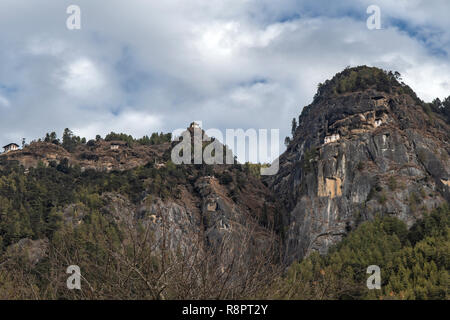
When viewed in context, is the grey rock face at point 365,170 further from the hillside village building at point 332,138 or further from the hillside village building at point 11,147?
the hillside village building at point 11,147

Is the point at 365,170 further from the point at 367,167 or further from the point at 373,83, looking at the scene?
the point at 373,83

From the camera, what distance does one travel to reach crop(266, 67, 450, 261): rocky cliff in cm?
9181

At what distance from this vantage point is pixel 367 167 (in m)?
98.6

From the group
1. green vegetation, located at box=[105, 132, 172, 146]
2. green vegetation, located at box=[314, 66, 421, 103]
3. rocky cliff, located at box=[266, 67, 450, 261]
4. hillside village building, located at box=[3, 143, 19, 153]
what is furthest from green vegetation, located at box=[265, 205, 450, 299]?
hillside village building, located at box=[3, 143, 19, 153]

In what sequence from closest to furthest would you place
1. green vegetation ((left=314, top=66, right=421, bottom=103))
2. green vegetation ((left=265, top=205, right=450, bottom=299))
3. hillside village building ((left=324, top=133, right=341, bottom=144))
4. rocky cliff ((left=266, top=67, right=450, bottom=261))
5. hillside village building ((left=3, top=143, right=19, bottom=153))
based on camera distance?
1. green vegetation ((left=265, top=205, right=450, bottom=299))
2. rocky cliff ((left=266, top=67, right=450, bottom=261))
3. hillside village building ((left=324, top=133, right=341, bottom=144))
4. green vegetation ((left=314, top=66, right=421, bottom=103))
5. hillside village building ((left=3, top=143, right=19, bottom=153))

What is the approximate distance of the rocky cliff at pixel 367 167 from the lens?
91.8 metres

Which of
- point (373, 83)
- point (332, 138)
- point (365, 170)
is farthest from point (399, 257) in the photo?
point (373, 83)

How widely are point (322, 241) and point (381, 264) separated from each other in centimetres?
2144

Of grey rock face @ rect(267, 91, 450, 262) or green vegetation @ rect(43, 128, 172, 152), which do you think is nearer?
grey rock face @ rect(267, 91, 450, 262)

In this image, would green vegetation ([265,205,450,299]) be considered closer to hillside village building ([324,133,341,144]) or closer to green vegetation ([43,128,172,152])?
hillside village building ([324,133,341,144])
